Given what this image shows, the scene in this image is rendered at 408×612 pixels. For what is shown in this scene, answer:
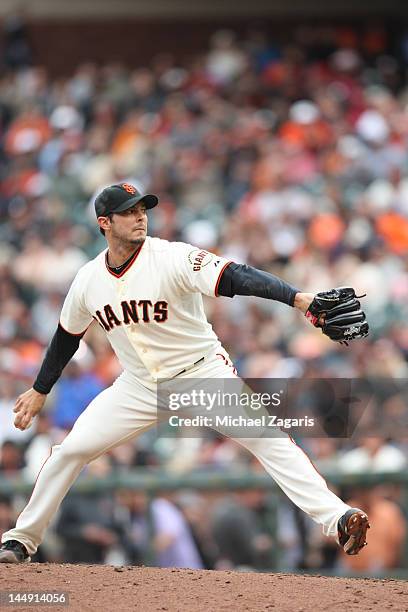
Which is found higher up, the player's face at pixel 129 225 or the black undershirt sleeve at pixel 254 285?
the player's face at pixel 129 225

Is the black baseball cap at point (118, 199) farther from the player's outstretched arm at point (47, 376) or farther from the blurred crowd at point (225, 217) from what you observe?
the blurred crowd at point (225, 217)

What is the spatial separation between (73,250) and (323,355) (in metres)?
3.07

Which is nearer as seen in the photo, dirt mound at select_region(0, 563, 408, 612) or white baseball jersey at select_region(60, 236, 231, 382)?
dirt mound at select_region(0, 563, 408, 612)

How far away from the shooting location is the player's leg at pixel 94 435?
5504 mm

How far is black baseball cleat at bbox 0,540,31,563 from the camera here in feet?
18.7

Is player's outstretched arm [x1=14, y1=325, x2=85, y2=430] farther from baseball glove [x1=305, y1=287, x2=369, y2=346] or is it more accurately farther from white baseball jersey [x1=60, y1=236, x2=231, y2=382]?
baseball glove [x1=305, y1=287, x2=369, y2=346]

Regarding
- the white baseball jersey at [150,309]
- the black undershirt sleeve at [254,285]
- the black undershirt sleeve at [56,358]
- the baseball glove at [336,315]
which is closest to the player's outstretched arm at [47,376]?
the black undershirt sleeve at [56,358]

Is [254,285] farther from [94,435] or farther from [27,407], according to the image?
[27,407]

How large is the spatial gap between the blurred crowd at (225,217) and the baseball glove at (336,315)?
3224mm

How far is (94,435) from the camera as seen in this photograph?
18.0 ft

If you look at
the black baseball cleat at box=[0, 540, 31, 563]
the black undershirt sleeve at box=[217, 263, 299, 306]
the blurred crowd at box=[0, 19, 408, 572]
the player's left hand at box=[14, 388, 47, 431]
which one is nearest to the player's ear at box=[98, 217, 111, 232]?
the black undershirt sleeve at box=[217, 263, 299, 306]

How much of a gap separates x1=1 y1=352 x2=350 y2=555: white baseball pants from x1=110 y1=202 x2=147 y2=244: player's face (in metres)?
0.67

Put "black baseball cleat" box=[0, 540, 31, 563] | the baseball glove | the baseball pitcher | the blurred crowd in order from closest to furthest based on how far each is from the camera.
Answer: the baseball glove
the baseball pitcher
"black baseball cleat" box=[0, 540, 31, 563]
the blurred crowd

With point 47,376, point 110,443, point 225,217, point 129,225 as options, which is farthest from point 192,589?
point 225,217
